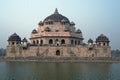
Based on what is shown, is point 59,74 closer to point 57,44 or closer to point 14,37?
point 57,44

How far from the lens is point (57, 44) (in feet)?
185

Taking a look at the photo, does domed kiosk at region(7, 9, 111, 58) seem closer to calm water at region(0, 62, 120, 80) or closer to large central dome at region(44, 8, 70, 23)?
large central dome at region(44, 8, 70, 23)

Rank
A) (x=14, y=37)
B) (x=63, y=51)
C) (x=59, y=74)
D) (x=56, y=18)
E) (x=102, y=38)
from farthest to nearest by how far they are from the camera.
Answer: (x=56, y=18) → (x=14, y=37) → (x=102, y=38) → (x=63, y=51) → (x=59, y=74)

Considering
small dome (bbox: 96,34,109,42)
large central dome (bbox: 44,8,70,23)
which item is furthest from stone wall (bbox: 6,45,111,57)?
large central dome (bbox: 44,8,70,23)

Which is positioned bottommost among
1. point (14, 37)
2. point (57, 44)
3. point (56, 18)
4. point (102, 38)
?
point (57, 44)

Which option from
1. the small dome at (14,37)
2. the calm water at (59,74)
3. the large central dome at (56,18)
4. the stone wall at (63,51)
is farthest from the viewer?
the large central dome at (56,18)

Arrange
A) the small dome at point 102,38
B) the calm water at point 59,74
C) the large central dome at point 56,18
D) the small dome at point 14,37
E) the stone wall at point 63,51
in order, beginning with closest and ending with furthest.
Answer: the calm water at point 59,74, the stone wall at point 63,51, the small dome at point 102,38, the small dome at point 14,37, the large central dome at point 56,18

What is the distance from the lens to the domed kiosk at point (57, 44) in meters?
53.7

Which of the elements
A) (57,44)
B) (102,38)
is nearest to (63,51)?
(57,44)

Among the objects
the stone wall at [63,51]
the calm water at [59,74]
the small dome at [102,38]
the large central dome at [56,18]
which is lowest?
the calm water at [59,74]

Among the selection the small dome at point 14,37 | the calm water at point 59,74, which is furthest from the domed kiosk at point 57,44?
the calm water at point 59,74

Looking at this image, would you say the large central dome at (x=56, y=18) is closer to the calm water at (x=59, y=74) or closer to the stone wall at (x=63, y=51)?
the stone wall at (x=63, y=51)

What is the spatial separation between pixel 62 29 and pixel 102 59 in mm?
14132

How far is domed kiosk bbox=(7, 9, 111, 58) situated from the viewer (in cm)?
5372
